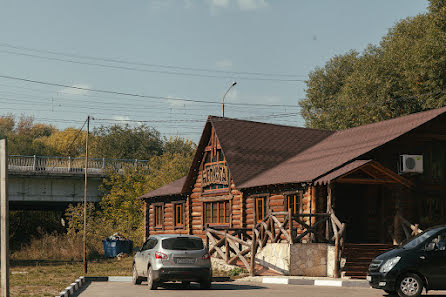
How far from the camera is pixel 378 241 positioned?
27688 millimetres

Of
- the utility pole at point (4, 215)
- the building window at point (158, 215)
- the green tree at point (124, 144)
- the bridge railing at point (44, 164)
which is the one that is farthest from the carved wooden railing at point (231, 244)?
the green tree at point (124, 144)

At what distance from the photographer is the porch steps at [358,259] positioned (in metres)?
22.0

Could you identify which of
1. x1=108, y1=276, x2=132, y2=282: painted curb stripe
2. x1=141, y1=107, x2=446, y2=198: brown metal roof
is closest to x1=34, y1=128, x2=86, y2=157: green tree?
x1=141, y1=107, x2=446, y2=198: brown metal roof

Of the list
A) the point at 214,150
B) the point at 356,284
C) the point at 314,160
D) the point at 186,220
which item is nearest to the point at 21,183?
the point at 186,220

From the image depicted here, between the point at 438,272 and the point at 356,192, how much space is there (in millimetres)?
13123

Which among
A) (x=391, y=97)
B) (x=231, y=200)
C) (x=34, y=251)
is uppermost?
(x=391, y=97)

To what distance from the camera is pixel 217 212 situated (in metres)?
34.8

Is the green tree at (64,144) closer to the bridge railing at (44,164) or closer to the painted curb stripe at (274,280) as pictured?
the bridge railing at (44,164)

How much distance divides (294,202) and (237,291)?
1081cm

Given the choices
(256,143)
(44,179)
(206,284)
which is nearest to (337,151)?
(256,143)

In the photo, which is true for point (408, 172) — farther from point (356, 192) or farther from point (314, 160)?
point (314, 160)

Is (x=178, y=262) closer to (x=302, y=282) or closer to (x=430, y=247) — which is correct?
(x=302, y=282)

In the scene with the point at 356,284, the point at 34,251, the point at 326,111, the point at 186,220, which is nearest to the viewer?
the point at 356,284

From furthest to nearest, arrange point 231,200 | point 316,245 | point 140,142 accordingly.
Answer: point 140,142 < point 231,200 < point 316,245
